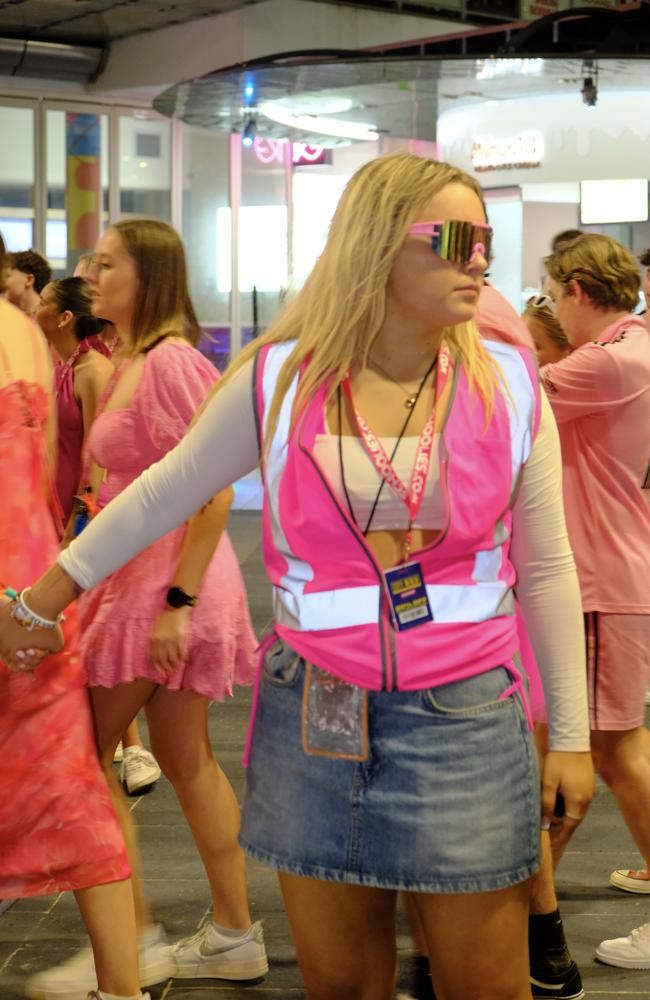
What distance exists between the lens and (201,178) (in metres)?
16.2

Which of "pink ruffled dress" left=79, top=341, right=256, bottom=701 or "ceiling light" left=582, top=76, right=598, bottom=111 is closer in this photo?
"pink ruffled dress" left=79, top=341, right=256, bottom=701

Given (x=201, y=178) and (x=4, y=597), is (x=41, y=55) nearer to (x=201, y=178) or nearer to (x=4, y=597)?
(x=201, y=178)

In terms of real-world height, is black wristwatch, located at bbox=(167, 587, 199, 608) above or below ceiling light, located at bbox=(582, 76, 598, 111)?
below

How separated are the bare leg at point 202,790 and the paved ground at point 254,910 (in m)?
0.20

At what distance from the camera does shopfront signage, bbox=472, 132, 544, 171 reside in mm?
14156

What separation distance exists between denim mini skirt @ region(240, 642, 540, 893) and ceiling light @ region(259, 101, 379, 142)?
1182 cm

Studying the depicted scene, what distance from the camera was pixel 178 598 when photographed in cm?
291

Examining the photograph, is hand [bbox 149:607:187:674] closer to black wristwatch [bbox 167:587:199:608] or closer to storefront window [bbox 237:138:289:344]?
black wristwatch [bbox 167:587:199:608]

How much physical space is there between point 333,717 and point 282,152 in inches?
611

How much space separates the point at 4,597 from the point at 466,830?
34.7 inches

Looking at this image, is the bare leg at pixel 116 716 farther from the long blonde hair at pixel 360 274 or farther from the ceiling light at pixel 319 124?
the ceiling light at pixel 319 124

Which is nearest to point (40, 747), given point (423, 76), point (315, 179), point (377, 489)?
point (377, 489)

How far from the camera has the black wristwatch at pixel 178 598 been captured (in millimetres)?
2908

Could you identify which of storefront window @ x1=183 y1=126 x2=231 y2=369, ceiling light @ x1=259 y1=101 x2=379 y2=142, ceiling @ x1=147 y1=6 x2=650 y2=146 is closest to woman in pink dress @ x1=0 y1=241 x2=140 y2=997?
ceiling @ x1=147 y1=6 x2=650 y2=146
